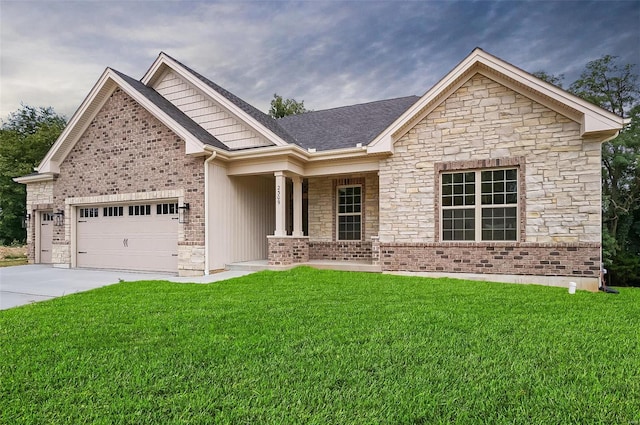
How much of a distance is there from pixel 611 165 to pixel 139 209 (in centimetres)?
2217

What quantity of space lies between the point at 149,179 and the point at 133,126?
1759 mm

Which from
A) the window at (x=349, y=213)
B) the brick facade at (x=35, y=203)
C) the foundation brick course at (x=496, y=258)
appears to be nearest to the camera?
the foundation brick course at (x=496, y=258)

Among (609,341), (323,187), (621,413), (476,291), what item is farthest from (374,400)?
(323,187)

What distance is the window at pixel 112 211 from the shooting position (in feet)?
35.8

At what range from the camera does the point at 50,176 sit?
1194 cm

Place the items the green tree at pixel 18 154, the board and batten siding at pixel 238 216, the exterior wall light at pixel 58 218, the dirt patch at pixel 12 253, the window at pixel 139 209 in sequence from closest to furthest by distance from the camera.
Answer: the board and batten siding at pixel 238 216 → the window at pixel 139 209 → the exterior wall light at pixel 58 218 → the dirt patch at pixel 12 253 → the green tree at pixel 18 154

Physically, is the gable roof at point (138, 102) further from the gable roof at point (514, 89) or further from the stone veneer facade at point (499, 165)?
the stone veneer facade at point (499, 165)

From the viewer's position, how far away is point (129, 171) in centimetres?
1045

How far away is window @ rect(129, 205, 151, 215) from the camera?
10.5m

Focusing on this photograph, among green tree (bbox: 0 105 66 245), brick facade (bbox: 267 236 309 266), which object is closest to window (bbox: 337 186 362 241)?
brick facade (bbox: 267 236 309 266)

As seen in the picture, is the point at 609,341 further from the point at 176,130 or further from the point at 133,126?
the point at 133,126

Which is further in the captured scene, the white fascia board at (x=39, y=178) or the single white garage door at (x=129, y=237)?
the white fascia board at (x=39, y=178)

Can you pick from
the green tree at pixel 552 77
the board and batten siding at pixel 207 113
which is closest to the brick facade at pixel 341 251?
the board and batten siding at pixel 207 113

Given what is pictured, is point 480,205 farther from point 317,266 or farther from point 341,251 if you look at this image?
point 317,266
